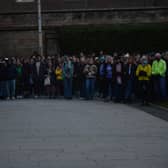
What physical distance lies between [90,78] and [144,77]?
11.8 feet

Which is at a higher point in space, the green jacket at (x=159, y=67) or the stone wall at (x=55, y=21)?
the stone wall at (x=55, y=21)

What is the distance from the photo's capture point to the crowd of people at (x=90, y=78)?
20125 millimetres

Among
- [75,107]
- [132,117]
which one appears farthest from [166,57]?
[132,117]

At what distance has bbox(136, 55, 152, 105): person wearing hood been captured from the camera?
1962 cm

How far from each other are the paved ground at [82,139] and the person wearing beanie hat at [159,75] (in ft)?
8.97

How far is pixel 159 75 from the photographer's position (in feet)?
66.1

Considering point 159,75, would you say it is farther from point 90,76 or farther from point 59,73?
point 59,73

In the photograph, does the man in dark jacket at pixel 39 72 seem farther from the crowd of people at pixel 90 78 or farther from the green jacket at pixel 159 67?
the green jacket at pixel 159 67

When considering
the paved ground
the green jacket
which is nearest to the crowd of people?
the green jacket

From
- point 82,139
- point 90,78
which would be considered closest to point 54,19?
point 90,78

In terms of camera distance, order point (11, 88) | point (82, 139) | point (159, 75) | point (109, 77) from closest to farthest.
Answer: point (82, 139) < point (159, 75) < point (109, 77) < point (11, 88)

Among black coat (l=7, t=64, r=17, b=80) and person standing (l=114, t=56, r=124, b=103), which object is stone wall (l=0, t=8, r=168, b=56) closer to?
black coat (l=7, t=64, r=17, b=80)

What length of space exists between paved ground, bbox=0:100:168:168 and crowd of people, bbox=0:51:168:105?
2849 mm

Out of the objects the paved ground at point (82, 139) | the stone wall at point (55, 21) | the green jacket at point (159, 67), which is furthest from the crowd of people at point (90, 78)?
the stone wall at point (55, 21)
